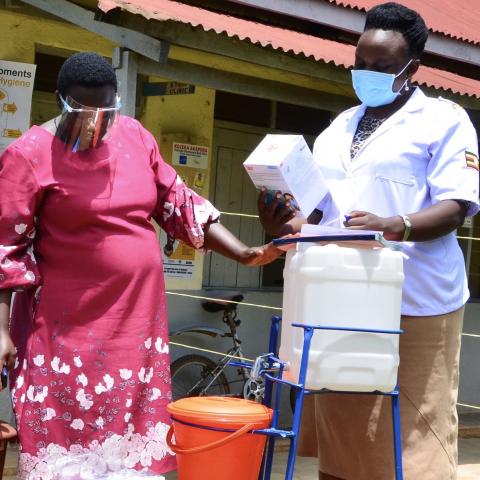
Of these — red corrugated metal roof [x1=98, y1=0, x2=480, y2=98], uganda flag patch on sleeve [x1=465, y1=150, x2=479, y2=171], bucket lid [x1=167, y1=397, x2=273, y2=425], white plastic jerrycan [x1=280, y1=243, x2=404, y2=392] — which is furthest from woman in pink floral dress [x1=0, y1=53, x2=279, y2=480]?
red corrugated metal roof [x1=98, y1=0, x2=480, y2=98]

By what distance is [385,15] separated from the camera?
287cm

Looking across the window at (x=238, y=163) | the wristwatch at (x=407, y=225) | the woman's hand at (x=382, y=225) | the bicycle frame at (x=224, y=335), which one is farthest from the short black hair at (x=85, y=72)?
the window at (x=238, y=163)

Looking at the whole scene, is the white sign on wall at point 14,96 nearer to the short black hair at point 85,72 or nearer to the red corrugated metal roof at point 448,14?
the red corrugated metal roof at point 448,14

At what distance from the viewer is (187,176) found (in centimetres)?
634

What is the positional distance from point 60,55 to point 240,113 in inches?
61.6

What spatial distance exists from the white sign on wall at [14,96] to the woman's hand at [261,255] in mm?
2718

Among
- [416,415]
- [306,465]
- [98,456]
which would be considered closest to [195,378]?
[306,465]

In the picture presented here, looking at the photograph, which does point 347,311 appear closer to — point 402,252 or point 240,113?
point 402,252

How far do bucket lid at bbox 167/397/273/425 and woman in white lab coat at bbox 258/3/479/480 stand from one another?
31cm

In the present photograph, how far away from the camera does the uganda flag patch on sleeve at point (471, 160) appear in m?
2.82

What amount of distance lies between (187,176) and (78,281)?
11.6ft

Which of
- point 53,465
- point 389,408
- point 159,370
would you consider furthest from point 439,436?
point 53,465

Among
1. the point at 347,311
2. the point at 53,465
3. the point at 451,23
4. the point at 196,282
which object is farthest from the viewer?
the point at 451,23

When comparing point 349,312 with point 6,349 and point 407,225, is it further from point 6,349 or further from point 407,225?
point 6,349
